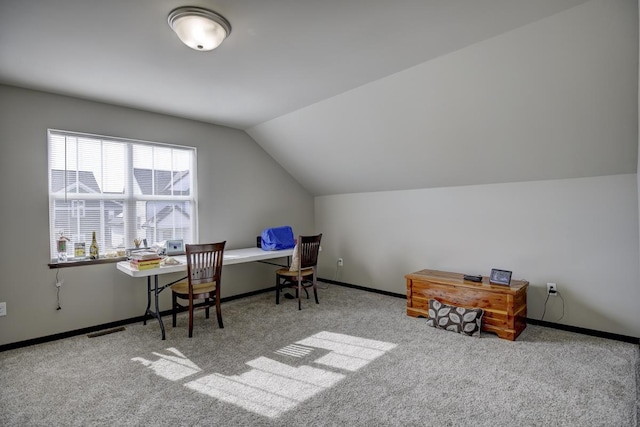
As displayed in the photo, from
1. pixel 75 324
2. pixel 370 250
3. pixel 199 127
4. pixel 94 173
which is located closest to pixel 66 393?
pixel 75 324

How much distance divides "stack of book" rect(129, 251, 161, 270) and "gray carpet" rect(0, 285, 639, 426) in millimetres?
700

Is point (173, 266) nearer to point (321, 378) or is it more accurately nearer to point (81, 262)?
point (81, 262)

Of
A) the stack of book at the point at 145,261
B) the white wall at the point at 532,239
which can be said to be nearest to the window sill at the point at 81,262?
the stack of book at the point at 145,261

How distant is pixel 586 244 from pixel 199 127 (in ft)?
14.6

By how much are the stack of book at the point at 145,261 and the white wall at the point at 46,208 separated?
55 cm

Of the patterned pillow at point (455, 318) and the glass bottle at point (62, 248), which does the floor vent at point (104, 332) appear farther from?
the patterned pillow at point (455, 318)

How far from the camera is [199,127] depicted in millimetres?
4383

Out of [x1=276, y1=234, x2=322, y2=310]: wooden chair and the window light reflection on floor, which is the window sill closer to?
the window light reflection on floor

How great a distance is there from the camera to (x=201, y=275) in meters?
3.43

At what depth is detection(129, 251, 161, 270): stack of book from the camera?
10.6ft

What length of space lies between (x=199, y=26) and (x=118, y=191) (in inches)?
95.4

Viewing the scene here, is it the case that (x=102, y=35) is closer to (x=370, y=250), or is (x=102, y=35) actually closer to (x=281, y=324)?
(x=281, y=324)

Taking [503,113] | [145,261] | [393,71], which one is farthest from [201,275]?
[503,113]

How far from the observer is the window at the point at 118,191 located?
339 centimetres
